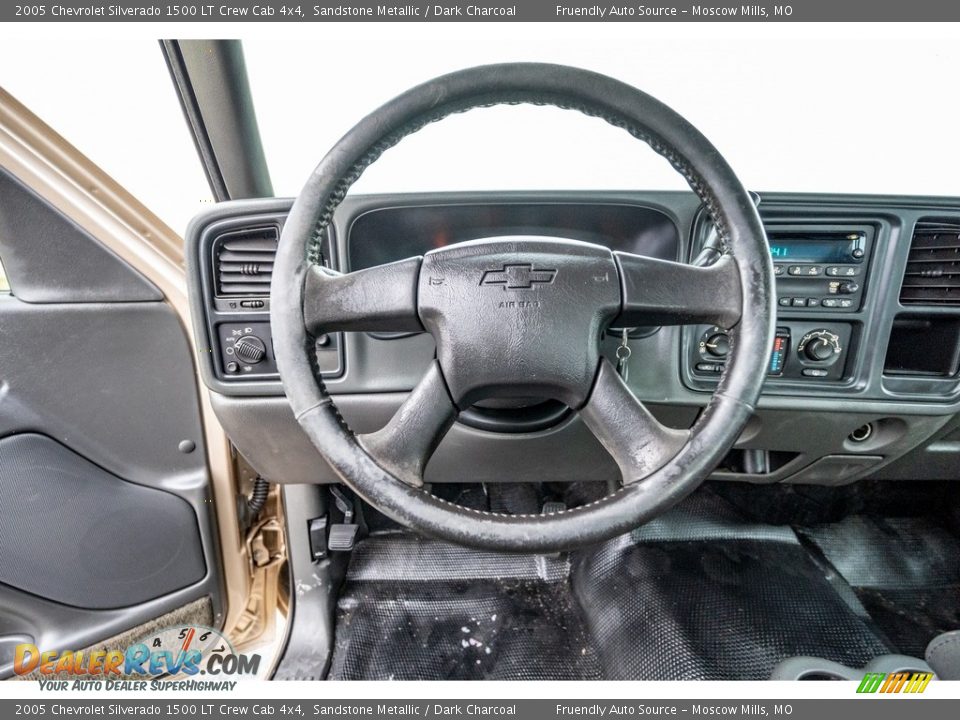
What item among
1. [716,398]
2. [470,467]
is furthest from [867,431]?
[470,467]

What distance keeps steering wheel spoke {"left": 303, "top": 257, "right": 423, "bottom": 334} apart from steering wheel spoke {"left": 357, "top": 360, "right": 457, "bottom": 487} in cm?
9

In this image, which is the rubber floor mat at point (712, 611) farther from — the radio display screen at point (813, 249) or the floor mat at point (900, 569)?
the radio display screen at point (813, 249)

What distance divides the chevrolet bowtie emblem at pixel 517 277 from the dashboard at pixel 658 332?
0.32 metres

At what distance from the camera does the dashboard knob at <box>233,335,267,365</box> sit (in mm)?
966

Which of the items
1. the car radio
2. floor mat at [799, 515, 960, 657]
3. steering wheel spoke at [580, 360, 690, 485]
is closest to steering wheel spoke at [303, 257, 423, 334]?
steering wheel spoke at [580, 360, 690, 485]

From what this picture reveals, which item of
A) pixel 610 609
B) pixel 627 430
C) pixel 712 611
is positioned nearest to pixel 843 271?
pixel 627 430

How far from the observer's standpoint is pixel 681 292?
25.5 inches

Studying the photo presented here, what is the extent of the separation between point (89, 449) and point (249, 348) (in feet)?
1.96

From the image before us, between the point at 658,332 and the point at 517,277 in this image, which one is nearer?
the point at 517,277

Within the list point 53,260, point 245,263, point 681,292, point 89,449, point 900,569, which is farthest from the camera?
point 900,569

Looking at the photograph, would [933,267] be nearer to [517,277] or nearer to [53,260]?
[517,277]

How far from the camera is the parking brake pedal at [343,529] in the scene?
4.15 ft

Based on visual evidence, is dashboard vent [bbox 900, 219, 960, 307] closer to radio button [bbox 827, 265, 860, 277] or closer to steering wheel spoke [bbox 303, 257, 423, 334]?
radio button [bbox 827, 265, 860, 277]

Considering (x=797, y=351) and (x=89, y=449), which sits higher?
(x=797, y=351)
